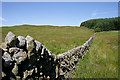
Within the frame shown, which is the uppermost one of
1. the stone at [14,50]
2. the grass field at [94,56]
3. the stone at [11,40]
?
the stone at [11,40]

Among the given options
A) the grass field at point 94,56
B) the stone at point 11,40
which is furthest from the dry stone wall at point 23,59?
the grass field at point 94,56

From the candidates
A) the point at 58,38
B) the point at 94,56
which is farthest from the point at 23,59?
the point at 58,38

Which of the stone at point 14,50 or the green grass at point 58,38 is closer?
the stone at point 14,50

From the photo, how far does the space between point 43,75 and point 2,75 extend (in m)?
1.52

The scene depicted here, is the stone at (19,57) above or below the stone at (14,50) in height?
below

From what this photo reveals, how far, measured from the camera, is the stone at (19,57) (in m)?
2.47

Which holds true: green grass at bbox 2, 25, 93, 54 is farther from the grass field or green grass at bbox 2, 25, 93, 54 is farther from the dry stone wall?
the dry stone wall

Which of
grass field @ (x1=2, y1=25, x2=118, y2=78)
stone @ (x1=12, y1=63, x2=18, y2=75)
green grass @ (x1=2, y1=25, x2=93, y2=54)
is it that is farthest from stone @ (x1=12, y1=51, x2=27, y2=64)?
green grass @ (x1=2, y1=25, x2=93, y2=54)

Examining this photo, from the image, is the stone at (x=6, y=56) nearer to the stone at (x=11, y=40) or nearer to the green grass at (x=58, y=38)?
the stone at (x=11, y=40)

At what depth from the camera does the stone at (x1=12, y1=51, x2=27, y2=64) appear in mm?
2470

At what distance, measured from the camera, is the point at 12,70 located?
2375mm

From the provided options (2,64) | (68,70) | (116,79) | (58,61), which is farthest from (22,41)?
(116,79)

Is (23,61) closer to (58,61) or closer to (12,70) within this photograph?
(12,70)

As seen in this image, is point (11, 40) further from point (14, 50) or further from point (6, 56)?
point (6, 56)
